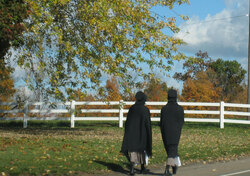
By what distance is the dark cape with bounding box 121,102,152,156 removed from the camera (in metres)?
9.31

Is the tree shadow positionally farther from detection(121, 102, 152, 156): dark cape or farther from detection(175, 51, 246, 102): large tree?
detection(175, 51, 246, 102): large tree

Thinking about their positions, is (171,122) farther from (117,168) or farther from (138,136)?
(117,168)

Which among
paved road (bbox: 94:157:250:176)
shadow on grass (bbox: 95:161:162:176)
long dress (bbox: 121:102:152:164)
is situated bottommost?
paved road (bbox: 94:157:250:176)

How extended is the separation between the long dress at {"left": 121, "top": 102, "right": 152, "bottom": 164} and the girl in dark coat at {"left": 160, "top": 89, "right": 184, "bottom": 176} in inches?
15.4

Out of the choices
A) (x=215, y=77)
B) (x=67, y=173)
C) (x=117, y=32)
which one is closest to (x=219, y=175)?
(x=67, y=173)

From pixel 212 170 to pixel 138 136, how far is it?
2317mm

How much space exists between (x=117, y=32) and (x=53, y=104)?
4.66 meters

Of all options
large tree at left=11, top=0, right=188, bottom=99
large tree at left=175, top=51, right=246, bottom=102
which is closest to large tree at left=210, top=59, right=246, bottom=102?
large tree at left=175, top=51, right=246, bottom=102

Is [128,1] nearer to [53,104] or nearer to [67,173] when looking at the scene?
[53,104]

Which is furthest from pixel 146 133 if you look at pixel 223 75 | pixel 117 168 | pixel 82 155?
pixel 223 75

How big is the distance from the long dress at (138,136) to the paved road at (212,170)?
2.19ft

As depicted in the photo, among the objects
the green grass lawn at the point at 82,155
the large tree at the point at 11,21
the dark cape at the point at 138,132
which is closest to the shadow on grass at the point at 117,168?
the green grass lawn at the point at 82,155

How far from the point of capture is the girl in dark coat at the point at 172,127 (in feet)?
30.3

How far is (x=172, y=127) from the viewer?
9.31m
